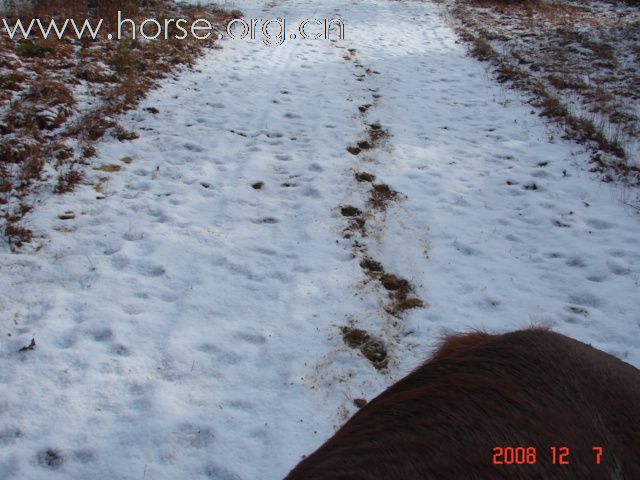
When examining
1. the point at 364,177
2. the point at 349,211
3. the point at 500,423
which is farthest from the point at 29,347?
the point at 364,177

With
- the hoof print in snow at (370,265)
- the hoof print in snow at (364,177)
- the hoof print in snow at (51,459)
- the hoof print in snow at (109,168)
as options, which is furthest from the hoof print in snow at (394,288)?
the hoof print in snow at (109,168)

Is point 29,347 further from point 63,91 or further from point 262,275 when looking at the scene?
point 63,91

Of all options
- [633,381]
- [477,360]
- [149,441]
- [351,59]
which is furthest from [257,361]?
[351,59]

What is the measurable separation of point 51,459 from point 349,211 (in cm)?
327

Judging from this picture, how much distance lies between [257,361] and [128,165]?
306 cm

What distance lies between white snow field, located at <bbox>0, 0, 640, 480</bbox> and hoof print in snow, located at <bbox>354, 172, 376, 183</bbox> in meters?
0.12

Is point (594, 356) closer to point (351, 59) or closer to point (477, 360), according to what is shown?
point (477, 360)

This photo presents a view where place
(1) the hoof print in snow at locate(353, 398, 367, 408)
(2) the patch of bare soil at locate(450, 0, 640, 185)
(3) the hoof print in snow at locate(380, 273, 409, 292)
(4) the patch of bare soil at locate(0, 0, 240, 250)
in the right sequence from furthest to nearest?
1. (2) the patch of bare soil at locate(450, 0, 640, 185)
2. (4) the patch of bare soil at locate(0, 0, 240, 250)
3. (3) the hoof print in snow at locate(380, 273, 409, 292)
4. (1) the hoof print in snow at locate(353, 398, 367, 408)

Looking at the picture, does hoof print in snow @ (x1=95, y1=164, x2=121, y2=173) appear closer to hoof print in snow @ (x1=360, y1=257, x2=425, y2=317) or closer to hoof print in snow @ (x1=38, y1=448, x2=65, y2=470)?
hoof print in snow @ (x1=360, y1=257, x2=425, y2=317)

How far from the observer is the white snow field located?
267 cm

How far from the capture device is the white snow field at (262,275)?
267 centimetres

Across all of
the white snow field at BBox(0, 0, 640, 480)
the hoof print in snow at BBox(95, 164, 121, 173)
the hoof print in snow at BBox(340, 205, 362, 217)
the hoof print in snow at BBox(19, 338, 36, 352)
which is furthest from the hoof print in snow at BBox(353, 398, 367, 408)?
the hoof print in snow at BBox(95, 164, 121, 173)

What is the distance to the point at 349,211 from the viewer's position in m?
4.79
